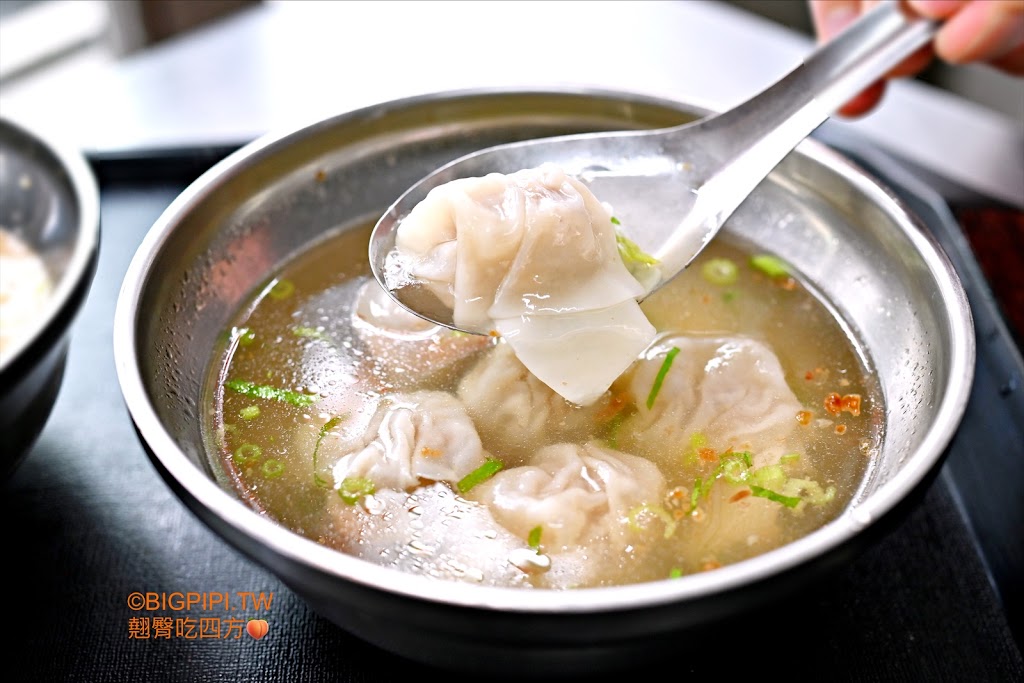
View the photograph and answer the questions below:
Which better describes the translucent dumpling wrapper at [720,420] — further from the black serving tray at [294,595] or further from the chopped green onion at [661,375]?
the black serving tray at [294,595]

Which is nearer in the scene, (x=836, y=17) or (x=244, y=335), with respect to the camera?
(x=244, y=335)

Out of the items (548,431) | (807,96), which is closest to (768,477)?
(548,431)

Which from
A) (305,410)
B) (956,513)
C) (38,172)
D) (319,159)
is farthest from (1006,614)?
(38,172)

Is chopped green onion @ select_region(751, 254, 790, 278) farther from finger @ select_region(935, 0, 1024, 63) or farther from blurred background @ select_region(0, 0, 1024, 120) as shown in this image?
blurred background @ select_region(0, 0, 1024, 120)

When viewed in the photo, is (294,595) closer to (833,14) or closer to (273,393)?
(273,393)

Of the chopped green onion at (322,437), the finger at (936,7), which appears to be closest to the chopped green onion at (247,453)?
the chopped green onion at (322,437)
